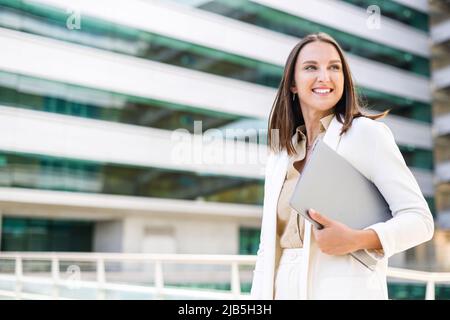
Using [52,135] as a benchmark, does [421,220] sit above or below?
below

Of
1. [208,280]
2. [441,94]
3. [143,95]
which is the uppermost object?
[441,94]

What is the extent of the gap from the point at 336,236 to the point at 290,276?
0.13 metres

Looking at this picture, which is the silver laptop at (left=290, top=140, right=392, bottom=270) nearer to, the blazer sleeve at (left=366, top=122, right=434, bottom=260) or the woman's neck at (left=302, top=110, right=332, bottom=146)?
the blazer sleeve at (left=366, top=122, right=434, bottom=260)

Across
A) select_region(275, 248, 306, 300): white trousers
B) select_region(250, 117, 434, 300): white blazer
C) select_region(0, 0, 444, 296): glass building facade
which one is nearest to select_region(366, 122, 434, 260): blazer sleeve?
select_region(250, 117, 434, 300): white blazer

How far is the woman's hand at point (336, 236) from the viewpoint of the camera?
614mm

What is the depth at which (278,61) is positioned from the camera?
36.6ft

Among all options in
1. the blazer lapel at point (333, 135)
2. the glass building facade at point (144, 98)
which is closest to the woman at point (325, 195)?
the blazer lapel at point (333, 135)

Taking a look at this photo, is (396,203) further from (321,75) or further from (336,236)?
(321,75)

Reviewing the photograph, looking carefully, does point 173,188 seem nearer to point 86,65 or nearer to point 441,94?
point 86,65

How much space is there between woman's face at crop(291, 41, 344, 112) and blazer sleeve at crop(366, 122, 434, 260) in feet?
0.28

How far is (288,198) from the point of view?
748 millimetres

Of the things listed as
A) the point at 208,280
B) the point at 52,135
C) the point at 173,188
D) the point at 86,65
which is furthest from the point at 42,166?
the point at 208,280

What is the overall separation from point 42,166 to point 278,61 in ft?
17.0

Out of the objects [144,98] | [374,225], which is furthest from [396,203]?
[144,98]
